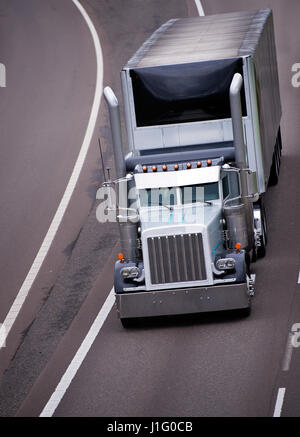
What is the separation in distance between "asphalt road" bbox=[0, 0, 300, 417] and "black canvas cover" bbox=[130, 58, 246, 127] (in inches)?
146

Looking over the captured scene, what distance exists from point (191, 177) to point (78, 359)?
14.7ft

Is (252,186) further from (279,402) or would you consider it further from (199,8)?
(199,8)

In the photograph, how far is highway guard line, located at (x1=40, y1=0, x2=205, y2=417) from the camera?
18.1 meters

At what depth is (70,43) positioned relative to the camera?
44.4 meters

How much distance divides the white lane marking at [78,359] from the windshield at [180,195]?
2.45 metres

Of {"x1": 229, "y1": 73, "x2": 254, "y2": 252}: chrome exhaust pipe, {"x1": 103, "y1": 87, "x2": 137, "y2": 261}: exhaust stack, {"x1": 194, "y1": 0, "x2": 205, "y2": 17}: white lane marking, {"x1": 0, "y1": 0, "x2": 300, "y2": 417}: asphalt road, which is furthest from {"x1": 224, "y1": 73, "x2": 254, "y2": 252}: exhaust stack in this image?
{"x1": 194, "y1": 0, "x2": 205, "y2": 17}: white lane marking

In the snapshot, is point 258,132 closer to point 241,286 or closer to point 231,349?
point 241,286

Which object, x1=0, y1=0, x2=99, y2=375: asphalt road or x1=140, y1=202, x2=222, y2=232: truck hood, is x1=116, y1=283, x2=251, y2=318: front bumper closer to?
x1=140, y1=202, x2=222, y2=232: truck hood

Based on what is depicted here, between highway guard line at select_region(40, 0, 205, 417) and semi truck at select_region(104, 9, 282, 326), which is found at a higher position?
semi truck at select_region(104, 9, 282, 326)

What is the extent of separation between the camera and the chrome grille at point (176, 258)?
20406mm

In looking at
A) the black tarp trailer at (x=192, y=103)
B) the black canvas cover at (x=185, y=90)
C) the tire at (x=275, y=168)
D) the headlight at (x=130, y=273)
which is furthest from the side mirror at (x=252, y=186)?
the tire at (x=275, y=168)

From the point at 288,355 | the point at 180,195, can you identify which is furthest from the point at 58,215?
the point at 288,355

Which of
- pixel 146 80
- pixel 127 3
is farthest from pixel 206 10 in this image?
pixel 146 80

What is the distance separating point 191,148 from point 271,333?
17.2 feet
